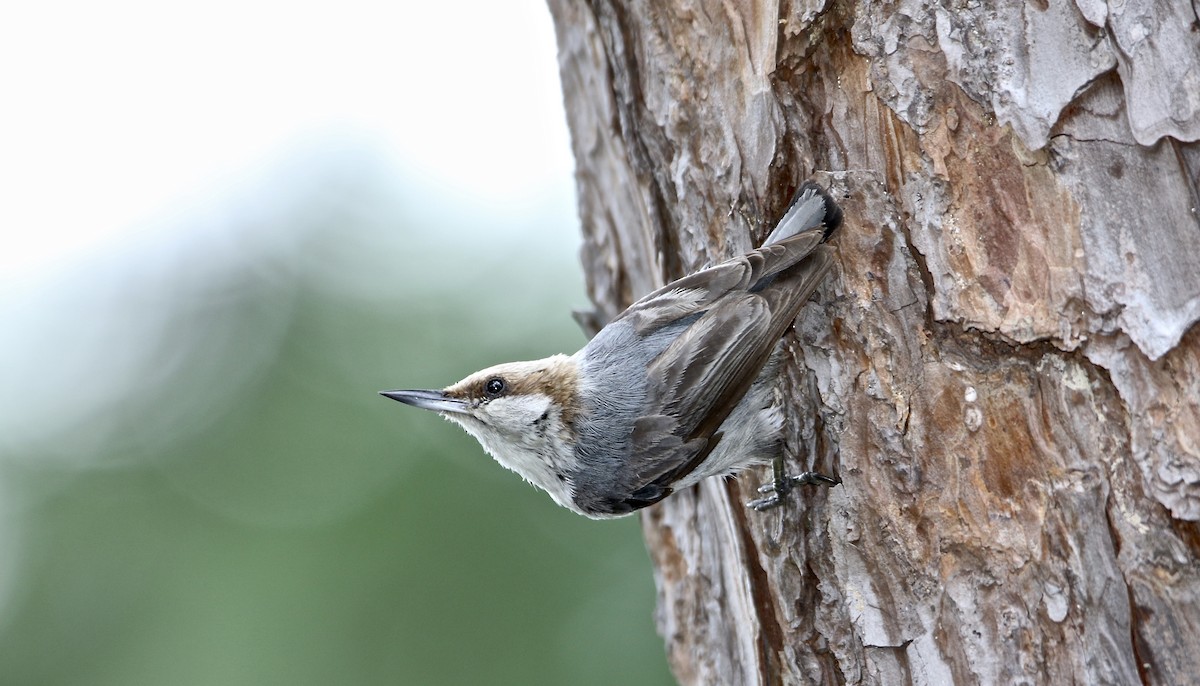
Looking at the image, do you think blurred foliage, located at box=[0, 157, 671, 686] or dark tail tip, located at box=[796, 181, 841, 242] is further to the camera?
blurred foliage, located at box=[0, 157, 671, 686]

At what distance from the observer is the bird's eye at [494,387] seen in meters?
3.20

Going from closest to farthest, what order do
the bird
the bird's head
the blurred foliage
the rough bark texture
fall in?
the rough bark texture
the bird
the bird's head
the blurred foliage

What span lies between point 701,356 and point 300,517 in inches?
170

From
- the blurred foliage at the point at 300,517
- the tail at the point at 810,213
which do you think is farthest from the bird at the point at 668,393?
the blurred foliage at the point at 300,517

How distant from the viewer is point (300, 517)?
634cm

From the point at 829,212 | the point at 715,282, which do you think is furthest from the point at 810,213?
the point at 715,282

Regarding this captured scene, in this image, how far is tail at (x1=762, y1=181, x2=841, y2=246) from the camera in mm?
2412

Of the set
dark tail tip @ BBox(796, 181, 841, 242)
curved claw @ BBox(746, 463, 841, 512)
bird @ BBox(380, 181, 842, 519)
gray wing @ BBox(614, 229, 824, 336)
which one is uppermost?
dark tail tip @ BBox(796, 181, 841, 242)

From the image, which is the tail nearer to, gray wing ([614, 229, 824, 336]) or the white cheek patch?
gray wing ([614, 229, 824, 336])

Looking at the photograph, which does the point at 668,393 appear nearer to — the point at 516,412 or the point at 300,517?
the point at 516,412

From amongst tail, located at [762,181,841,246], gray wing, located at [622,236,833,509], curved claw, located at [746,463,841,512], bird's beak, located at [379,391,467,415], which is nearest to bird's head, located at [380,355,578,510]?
bird's beak, located at [379,391,467,415]

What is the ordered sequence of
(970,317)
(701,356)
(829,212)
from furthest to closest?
1. (701,356)
2. (829,212)
3. (970,317)

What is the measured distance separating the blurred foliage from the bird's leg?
148 inches

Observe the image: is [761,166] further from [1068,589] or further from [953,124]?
[1068,589]
